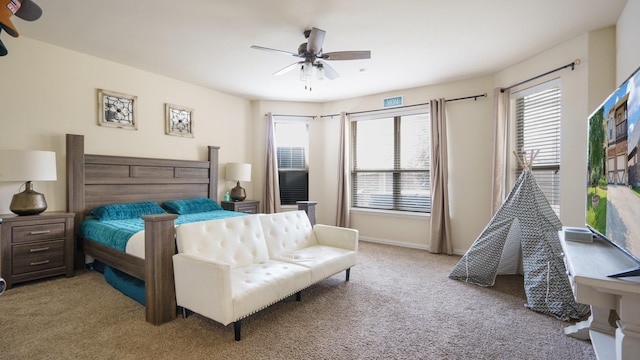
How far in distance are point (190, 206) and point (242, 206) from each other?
2.96ft

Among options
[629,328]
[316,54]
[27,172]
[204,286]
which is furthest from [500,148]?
[27,172]

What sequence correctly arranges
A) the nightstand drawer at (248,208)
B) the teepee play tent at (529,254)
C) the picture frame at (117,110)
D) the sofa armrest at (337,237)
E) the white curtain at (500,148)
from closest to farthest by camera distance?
the teepee play tent at (529,254), the sofa armrest at (337,237), the picture frame at (117,110), the white curtain at (500,148), the nightstand drawer at (248,208)

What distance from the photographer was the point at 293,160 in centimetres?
591

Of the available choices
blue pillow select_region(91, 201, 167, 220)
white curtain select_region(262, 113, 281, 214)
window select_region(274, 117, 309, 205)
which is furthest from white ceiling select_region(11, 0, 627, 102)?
blue pillow select_region(91, 201, 167, 220)

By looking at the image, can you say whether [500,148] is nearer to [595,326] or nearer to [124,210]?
[595,326]

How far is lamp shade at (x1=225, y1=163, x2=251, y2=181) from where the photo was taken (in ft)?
16.6

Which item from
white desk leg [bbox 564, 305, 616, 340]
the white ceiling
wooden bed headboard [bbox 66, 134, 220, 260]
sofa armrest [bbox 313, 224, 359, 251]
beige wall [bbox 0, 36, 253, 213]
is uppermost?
the white ceiling

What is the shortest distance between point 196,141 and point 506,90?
15.6 ft

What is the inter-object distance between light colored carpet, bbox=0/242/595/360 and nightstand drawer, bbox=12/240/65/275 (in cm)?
19

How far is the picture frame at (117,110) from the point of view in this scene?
151 inches

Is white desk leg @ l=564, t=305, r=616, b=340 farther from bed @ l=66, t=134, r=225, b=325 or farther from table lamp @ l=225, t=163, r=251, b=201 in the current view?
table lamp @ l=225, t=163, r=251, b=201

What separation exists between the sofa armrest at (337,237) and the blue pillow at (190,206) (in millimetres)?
1938

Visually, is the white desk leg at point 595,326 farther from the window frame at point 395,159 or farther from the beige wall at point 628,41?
the window frame at point 395,159

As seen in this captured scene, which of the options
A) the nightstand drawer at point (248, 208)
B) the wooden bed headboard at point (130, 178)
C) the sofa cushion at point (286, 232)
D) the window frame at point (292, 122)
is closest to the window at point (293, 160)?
the window frame at point (292, 122)
